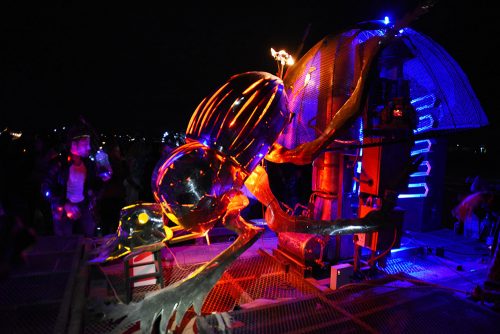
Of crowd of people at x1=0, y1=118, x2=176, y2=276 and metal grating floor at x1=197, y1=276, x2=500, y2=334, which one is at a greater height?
crowd of people at x1=0, y1=118, x2=176, y2=276

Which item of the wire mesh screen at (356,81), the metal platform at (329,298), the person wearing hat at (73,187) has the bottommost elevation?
the metal platform at (329,298)

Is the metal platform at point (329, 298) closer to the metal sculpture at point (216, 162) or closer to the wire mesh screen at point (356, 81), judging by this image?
the metal sculpture at point (216, 162)

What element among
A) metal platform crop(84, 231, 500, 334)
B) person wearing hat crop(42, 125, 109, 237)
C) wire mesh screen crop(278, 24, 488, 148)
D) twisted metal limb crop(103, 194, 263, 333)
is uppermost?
wire mesh screen crop(278, 24, 488, 148)

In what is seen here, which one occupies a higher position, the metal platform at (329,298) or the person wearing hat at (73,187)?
the person wearing hat at (73,187)

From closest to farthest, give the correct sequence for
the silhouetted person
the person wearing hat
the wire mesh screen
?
the wire mesh screen
the person wearing hat
the silhouetted person

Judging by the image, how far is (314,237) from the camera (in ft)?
13.6

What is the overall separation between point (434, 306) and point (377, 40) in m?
2.81

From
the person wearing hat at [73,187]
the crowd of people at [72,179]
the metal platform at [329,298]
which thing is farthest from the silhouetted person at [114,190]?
the metal platform at [329,298]

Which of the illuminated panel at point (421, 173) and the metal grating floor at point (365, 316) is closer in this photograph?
the metal grating floor at point (365, 316)

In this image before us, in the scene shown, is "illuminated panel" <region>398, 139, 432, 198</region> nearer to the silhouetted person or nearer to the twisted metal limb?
the twisted metal limb

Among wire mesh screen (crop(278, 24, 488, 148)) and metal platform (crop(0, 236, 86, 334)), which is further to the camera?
wire mesh screen (crop(278, 24, 488, 148))

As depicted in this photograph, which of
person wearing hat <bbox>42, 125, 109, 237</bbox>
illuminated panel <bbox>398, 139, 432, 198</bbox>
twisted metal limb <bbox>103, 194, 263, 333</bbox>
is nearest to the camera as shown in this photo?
twisted metal limb <bbox>103, 194, 263, 333</bbox>

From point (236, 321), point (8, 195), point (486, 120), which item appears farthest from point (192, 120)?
point (8, 195)

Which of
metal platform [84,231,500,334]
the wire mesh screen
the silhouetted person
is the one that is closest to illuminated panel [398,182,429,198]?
metal platform [84,231,500,334]
